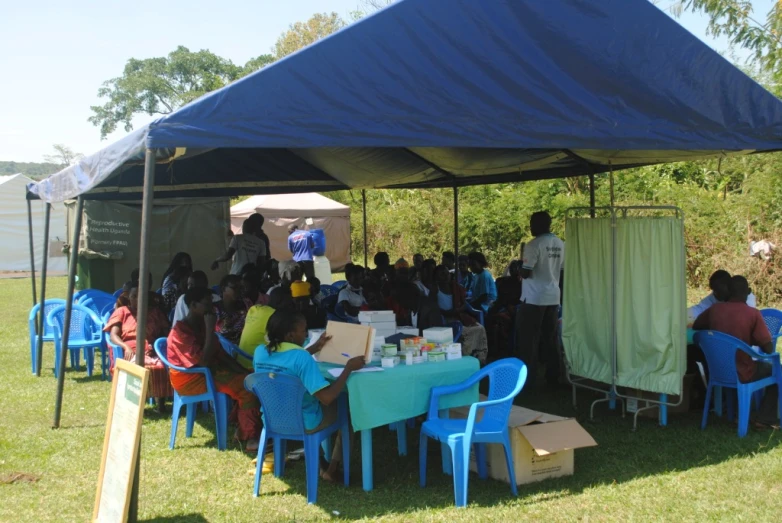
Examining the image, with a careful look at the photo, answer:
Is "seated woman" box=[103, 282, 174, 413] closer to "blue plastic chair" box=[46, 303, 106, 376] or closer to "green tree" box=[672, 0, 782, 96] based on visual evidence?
"blue plastic chair" box=[46, 303, 106, 376]

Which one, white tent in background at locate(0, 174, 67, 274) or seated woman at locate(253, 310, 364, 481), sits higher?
white tent in background at locate(0, 174, 67, 274)

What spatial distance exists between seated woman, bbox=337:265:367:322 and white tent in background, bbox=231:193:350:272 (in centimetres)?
1146

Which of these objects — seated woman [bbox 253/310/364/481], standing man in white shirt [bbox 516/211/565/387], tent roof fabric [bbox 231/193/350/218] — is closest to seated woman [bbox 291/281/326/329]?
seated woman [bbox 253/310/364/481]

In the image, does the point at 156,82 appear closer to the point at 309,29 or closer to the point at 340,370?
the point at 309,29

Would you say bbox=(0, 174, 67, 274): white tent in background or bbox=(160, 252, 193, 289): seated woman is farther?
bbox=(0, 174, 67, 274): white tent in background

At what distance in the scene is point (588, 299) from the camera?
6512 millimetres

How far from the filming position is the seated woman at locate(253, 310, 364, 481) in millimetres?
4473

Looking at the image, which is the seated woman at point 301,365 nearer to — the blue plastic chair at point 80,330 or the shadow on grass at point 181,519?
the shadow on grass at point 181,519

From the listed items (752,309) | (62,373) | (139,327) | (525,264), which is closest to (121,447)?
(139,327)

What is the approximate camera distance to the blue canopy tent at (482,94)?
4602 mm

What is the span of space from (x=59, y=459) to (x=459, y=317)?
12.7ft

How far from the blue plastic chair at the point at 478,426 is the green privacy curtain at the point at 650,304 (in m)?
1.69

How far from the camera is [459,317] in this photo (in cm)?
778

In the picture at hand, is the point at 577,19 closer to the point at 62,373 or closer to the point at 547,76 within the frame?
the point at 547,76
